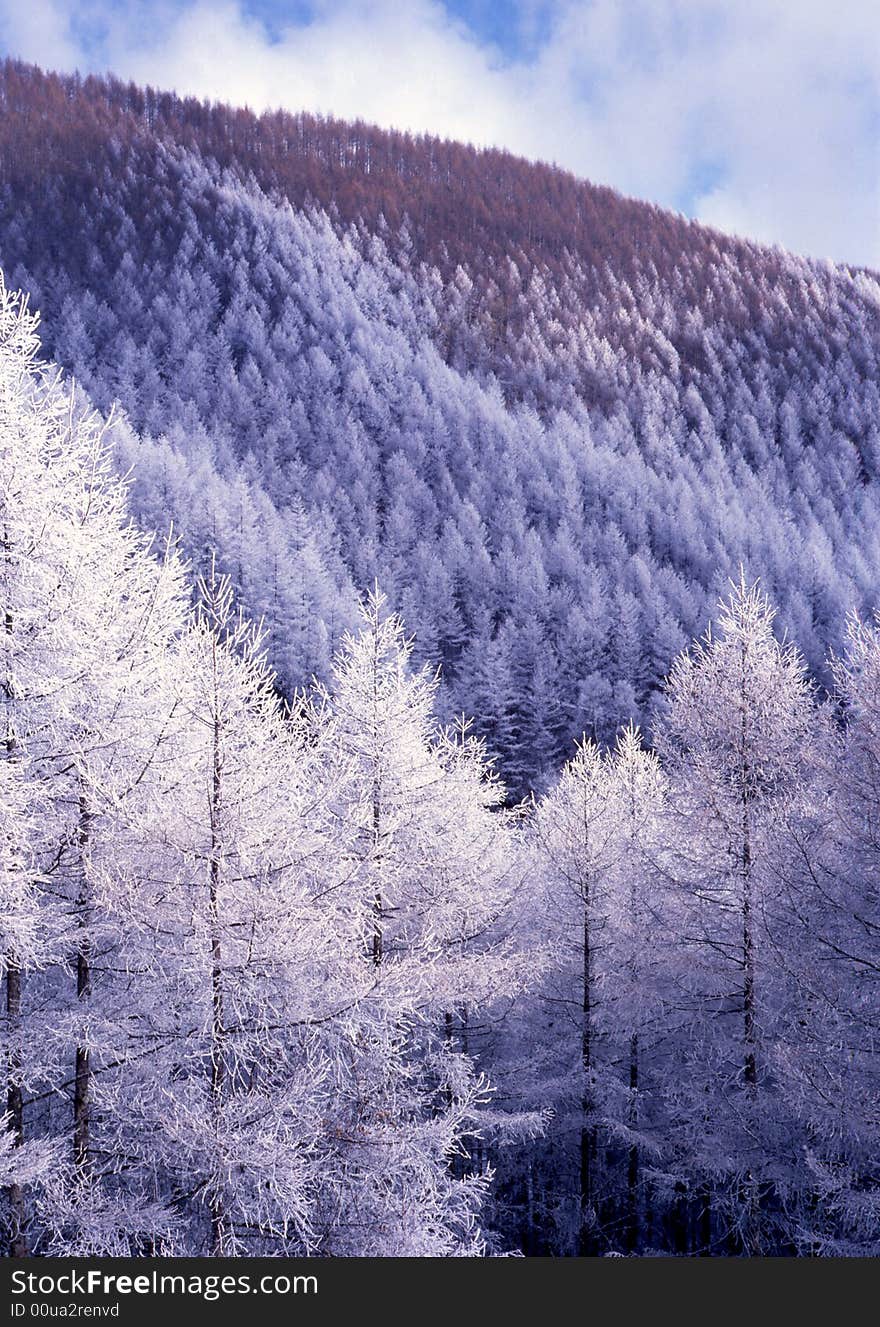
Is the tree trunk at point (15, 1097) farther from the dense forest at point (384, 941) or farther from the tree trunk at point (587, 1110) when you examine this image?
the tree trunk at point (587, 1110)

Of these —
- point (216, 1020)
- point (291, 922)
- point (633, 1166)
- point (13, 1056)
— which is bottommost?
point (633, 1166)

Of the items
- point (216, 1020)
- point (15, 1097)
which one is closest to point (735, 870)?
point (216, 1020)

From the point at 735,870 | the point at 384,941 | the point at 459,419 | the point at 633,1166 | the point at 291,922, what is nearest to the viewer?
the point at 291,922

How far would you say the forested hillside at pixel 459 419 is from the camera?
6488 cm

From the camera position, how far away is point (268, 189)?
198000mm

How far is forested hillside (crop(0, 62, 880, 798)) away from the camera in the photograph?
64875mm

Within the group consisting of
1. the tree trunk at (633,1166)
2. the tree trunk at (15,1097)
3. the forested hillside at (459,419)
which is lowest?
the tree trunk at (633,1166)

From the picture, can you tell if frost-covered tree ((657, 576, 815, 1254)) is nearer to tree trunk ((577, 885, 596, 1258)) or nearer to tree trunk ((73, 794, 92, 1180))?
tree trunk ((577, 885, 596, 1258))

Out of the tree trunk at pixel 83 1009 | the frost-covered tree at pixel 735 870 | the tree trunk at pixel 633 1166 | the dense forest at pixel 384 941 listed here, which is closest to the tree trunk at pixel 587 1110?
the dense forest at pixel 384 941

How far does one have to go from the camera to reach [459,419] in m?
115

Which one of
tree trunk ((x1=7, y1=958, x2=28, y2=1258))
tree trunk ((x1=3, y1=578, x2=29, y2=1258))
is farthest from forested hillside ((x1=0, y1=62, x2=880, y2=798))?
tree trunk ((x1=7, y1=958, x2=28, y2=1258))

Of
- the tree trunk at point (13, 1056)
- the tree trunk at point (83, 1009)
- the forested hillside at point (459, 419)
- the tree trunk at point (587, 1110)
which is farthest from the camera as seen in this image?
the forested hillside at point (459, 419)

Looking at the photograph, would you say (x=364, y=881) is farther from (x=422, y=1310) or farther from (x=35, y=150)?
(x=35, y=150)

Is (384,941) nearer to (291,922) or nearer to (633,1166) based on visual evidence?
(291,922)
